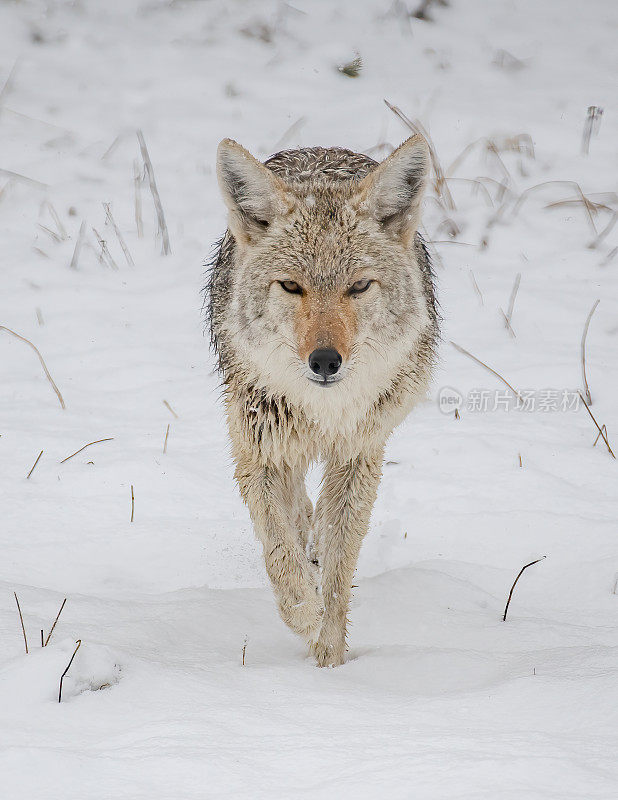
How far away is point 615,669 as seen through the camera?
2.99 metres

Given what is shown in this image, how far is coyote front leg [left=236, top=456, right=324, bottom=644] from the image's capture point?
3.76m

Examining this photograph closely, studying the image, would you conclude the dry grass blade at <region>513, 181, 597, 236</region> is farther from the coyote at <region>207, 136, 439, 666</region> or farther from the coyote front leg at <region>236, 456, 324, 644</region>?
the coyote front leg at <region>236, 456, 324, 644</region>

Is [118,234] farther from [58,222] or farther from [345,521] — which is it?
[345,521]

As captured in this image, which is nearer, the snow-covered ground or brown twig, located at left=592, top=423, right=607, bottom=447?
the snow-covered ground

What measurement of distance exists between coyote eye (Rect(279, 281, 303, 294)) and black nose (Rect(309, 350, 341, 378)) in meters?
0.37

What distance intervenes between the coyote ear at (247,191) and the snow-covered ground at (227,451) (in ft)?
5.45

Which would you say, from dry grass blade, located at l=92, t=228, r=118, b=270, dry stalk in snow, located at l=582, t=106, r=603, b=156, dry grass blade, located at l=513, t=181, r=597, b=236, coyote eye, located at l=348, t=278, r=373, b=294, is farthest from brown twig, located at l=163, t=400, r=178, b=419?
dry stalk in snow, located at l=582, t=106, r=603, b=156

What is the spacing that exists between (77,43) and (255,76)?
207 centimetres

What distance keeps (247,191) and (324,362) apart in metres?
0.93

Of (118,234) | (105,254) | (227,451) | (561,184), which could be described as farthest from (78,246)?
(561,184)

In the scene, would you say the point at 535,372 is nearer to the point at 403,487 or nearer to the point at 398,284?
the point at 403,487

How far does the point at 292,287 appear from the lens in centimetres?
343

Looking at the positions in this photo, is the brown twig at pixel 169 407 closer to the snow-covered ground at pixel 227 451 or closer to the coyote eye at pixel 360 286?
the snow-covered ground at pixel 227 451

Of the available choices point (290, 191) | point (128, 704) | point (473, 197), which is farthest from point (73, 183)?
point (128, 704)
